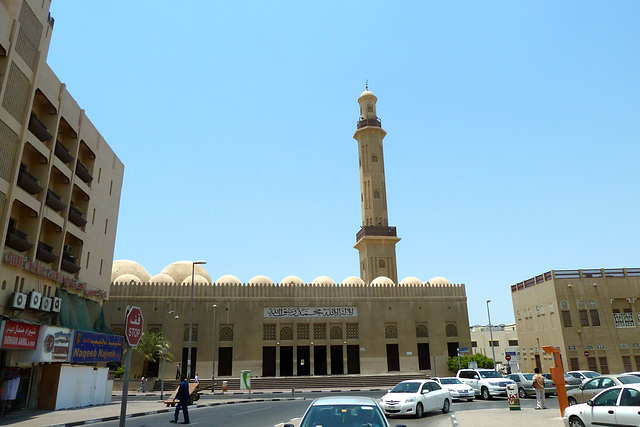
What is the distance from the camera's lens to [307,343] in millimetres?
43344

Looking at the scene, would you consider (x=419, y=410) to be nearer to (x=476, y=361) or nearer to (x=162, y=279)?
(x=476, y=361)

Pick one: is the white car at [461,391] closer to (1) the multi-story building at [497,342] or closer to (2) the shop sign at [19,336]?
(2) the shop sign at [19,336]

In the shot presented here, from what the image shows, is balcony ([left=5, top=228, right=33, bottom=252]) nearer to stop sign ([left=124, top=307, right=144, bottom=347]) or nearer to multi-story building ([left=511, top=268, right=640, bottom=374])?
stop sign ([left=124, top=307, right=144, bottom=347])

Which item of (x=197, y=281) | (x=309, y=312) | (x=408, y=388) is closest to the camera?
(x=408, y=388)

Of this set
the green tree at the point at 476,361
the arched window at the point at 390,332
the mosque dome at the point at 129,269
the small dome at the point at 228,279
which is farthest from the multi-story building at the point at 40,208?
the green tree at the point at 476,361

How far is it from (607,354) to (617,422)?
35.5 meters

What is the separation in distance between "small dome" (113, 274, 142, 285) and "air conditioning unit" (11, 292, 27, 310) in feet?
78.9

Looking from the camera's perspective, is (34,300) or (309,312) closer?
(34,300)

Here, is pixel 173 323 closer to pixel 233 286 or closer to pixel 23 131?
pixel 233 286

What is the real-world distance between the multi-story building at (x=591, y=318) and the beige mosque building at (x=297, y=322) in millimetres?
8210

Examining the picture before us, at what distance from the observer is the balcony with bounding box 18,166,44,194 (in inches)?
774

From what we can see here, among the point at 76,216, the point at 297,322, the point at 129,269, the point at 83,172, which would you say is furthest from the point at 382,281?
the point at 83,172

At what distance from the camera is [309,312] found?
4412 centimetres

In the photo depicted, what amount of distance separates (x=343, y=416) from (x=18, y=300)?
18206 mm
